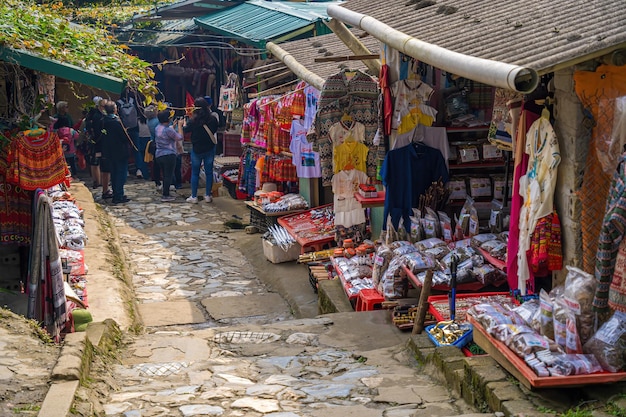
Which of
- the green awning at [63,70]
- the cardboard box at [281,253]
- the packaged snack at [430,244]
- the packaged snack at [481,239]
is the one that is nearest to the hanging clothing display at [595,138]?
the packaged snack at [481,239]

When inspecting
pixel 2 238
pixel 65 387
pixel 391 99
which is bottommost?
pixel 65 387

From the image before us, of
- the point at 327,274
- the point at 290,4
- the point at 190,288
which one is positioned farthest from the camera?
the point at 290,4

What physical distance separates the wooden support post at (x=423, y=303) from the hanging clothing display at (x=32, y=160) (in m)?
3.87

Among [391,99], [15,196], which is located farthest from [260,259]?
[15,196]

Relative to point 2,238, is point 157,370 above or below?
below

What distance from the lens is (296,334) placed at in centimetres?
970

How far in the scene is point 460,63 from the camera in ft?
23.5

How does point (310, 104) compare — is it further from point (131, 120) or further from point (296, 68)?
point (131, 120)

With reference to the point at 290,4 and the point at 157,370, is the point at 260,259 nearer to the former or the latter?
the point at 157,370

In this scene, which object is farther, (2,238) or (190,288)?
(190,288)

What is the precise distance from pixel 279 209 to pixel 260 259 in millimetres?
1056

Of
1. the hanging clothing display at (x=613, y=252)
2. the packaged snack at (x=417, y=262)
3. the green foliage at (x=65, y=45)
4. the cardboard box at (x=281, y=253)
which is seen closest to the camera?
the hanging clothing display at (x=613, y=252)

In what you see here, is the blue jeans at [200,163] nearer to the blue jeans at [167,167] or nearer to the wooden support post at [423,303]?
the blue jeans at [167,167]

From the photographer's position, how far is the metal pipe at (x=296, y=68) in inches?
503
